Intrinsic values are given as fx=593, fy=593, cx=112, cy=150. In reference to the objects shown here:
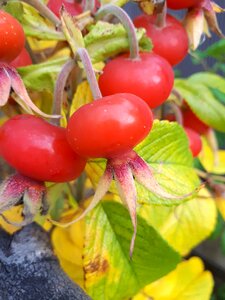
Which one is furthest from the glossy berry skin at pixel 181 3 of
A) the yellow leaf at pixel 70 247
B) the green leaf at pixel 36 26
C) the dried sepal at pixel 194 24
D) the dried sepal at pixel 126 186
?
the yellow leaf at pixel 70 247

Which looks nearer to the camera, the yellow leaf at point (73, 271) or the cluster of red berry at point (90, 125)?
the cluster of red berry at point (90, 125)

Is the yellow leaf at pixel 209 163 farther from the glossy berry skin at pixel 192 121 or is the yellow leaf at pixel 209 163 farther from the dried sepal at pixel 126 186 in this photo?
the dried sepal at pixel 126 186

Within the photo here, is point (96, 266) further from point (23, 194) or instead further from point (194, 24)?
point (194, 24)

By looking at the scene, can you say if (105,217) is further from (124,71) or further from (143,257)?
(124,71)

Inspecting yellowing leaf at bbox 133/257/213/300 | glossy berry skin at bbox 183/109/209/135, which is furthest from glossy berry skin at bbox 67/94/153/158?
yellowing leaf at bbox 133/257/213/300

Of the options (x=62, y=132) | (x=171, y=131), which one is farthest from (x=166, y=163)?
(x=62, y=132)

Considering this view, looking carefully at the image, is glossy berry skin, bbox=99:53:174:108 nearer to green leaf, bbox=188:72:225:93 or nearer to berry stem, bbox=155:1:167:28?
berry stem, bbox=155:1:167:28
